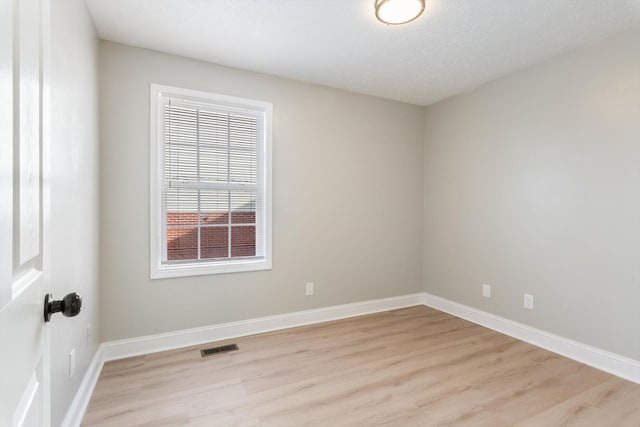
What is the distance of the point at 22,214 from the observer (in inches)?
23.5

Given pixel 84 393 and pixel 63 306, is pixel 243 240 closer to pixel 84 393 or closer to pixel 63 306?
pixel 84 393

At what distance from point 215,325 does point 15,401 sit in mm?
2375

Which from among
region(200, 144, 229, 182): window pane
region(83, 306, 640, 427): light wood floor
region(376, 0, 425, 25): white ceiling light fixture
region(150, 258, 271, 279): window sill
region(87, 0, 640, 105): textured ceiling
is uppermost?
region(87, 0, 640, 105): textured ceiling

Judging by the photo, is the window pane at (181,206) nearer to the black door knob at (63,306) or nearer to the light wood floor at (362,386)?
the light wood floor at (362,386)

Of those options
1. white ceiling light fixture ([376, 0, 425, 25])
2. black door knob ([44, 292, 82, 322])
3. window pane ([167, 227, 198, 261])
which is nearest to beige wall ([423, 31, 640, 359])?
white ceiling light fixture ([376, 0, 425, 25])

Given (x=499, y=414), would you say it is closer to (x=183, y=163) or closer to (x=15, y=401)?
(x=15, y=401)

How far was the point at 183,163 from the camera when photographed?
9.10ft

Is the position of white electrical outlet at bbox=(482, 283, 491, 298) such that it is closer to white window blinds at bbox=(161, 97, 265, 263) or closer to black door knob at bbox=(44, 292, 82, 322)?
white window blinds at bbox=(161, 97, 265, 263)

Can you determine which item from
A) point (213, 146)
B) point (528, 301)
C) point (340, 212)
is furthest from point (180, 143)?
point (528, 301)

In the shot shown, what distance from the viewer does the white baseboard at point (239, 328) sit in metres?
2.49

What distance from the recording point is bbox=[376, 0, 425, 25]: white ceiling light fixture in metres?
1.89

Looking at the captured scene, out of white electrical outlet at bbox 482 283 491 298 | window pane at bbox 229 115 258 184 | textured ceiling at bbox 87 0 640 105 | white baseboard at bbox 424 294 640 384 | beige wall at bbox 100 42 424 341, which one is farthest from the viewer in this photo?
white electrical outlet at bbox 482 283 491 298

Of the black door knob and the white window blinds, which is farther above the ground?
the white window blinds

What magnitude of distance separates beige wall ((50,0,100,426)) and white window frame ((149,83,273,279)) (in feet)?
1.27
